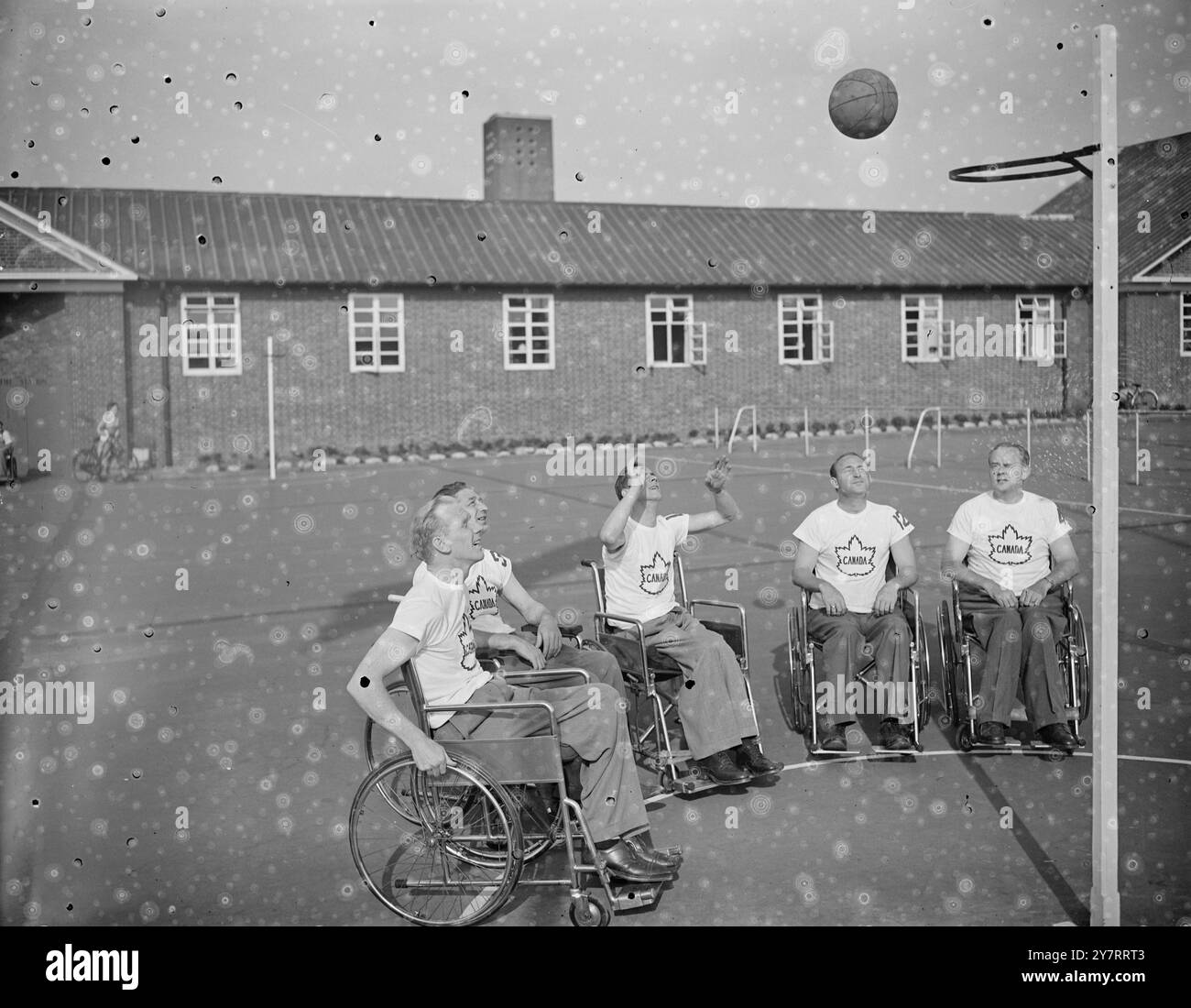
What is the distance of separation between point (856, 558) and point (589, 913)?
2341mm

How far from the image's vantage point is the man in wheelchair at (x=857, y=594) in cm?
543

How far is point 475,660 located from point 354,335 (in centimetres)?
1834

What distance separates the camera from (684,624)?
5.27 metres

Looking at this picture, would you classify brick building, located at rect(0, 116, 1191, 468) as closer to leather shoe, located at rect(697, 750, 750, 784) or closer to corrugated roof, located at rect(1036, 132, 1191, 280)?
corrugated roof, located at rect(1036, 132, 1191, 280)

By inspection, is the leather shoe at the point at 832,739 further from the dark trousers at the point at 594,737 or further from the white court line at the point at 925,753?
the dark trousers at the point at 594,737

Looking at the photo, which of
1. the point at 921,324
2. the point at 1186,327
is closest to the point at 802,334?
the point at 921,324

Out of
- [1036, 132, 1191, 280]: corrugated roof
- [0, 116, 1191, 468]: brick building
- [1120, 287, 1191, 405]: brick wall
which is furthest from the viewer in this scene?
[0, 116, 1191, 468]: brick building

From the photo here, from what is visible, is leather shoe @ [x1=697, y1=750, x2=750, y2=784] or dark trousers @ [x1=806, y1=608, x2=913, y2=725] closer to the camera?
leather shoe @ [x1=697, y1=750, x2=750, y2=784]

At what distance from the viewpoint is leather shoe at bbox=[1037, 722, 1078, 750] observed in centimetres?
535

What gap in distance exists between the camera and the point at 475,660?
4.36 metres

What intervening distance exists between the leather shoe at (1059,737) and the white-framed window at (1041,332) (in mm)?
18113

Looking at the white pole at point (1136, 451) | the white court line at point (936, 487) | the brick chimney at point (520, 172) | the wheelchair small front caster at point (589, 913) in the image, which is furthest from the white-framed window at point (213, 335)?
the wheelchair small front caster at point (589, 913)

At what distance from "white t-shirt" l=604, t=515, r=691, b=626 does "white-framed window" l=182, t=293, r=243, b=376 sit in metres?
16.8

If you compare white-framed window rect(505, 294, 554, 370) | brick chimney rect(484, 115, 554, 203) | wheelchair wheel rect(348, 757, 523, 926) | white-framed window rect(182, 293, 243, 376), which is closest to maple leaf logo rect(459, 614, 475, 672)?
wheelchair wheel rect(348, 757, 523, 926)
